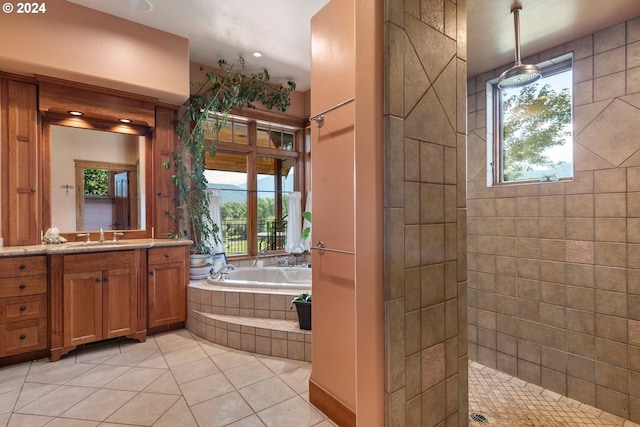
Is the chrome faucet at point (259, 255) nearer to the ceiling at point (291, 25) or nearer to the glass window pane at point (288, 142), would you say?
the glass window pane at point (288, 142)

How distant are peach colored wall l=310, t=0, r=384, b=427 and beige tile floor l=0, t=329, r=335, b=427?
38 centimetres

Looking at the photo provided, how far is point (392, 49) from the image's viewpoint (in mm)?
1020

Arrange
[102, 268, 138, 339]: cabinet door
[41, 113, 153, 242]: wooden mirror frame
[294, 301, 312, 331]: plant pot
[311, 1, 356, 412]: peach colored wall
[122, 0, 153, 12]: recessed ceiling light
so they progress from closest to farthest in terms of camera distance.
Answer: [311, 1, 356, 412]: peach colored wall → [294, 301, 312, 331]: plant pot → [122, 0, 153, 12]: recessed ceiling light → [102, 268, 138, 339]: cabinet door → [41, 113, 153, 242]: wooden mirror frame

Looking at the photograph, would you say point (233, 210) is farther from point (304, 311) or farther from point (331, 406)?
point (331, 406)

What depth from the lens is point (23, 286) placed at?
7.50ft

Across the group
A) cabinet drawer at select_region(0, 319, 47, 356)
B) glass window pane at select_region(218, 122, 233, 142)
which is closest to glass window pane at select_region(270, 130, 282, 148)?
glass window pane at select_region(218, 122, 233, 142)

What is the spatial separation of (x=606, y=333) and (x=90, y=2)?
4.54 m

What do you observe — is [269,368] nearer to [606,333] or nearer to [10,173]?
[606,333]

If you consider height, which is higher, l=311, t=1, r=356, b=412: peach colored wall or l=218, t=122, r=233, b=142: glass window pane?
l=218, t=122, r=233, b=142: glass window pane

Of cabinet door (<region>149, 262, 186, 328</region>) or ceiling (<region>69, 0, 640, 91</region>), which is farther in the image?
cabinet door (<region>149, 262, 186, 328</region>)

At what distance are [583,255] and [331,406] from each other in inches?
76.1

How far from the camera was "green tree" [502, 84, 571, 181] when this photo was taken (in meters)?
2.21

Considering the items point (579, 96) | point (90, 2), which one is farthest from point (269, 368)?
point (90, 2)

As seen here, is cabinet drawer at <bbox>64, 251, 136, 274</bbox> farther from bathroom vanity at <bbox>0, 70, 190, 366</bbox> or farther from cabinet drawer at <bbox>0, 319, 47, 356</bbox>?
cabinet drawer at <bbox>0, 319, 47, 356</bbox>
